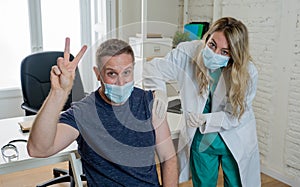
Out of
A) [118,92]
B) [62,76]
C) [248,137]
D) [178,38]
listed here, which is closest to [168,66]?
[178,38]

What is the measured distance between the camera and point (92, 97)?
1.26 meters

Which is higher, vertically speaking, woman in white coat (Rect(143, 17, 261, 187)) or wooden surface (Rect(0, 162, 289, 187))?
woman in white coat (Rect(143, 17, 261, 187))

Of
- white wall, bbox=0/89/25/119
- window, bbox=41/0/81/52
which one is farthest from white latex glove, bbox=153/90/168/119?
white wall, bbox=0/89/25/119

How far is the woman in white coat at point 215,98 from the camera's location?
1514 millimetres

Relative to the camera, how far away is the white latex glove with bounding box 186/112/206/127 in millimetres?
1568

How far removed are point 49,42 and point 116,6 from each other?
78 centimetres

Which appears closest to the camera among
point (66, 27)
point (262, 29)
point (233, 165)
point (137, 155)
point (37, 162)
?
point (137, 155)

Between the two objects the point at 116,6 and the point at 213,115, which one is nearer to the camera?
the point at 213,115

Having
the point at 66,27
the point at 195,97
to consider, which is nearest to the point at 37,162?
the point at 195,97

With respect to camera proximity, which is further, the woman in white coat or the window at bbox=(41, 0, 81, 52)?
the window at bbox=(41, 0, 81, 52)

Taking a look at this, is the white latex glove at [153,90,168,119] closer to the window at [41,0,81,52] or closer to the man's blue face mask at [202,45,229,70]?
the man's blue face mask at [202,45,229,70]

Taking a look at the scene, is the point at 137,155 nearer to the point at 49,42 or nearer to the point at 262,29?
the point at 262,29

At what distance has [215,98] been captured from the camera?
5.40ft

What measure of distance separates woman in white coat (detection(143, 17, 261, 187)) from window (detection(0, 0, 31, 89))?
7.46 ft
